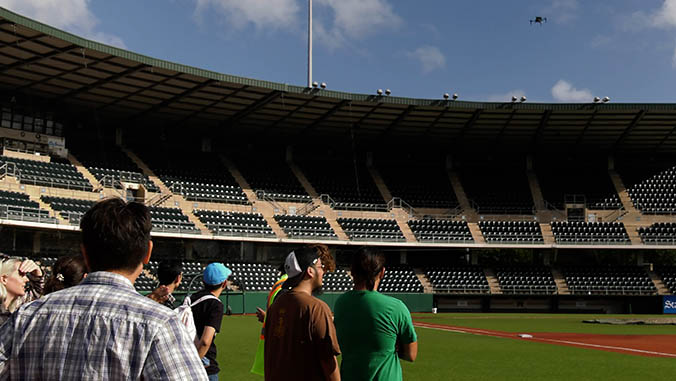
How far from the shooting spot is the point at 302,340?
462cm

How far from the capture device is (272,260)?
45.6 meters

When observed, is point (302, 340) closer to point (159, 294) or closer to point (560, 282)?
point (159, 294)

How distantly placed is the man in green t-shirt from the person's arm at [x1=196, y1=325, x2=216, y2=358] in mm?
1162

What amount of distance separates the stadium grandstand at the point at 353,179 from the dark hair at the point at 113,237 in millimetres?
33700

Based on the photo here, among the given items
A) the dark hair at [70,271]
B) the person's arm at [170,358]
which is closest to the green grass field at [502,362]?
the dark hair at [70,271]

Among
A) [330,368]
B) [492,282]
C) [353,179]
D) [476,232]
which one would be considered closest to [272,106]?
[353,179]

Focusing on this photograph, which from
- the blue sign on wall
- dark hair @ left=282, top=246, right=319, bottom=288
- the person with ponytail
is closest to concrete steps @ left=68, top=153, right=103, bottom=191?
the blue sign on wall

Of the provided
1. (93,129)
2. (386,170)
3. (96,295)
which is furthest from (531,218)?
(96,295)

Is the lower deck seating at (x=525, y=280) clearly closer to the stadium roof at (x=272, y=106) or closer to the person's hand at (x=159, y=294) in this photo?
the stadium roof at (x=272, y=106)

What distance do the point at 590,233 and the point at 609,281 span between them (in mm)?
3703

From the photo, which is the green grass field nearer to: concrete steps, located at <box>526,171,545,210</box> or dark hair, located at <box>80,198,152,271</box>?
dark hair, located at <box>80,198,152,271</box>

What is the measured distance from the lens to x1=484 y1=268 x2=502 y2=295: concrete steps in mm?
45875

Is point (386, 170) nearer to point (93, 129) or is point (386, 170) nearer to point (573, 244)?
point (573, 244)

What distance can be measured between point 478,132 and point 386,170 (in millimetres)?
7924
